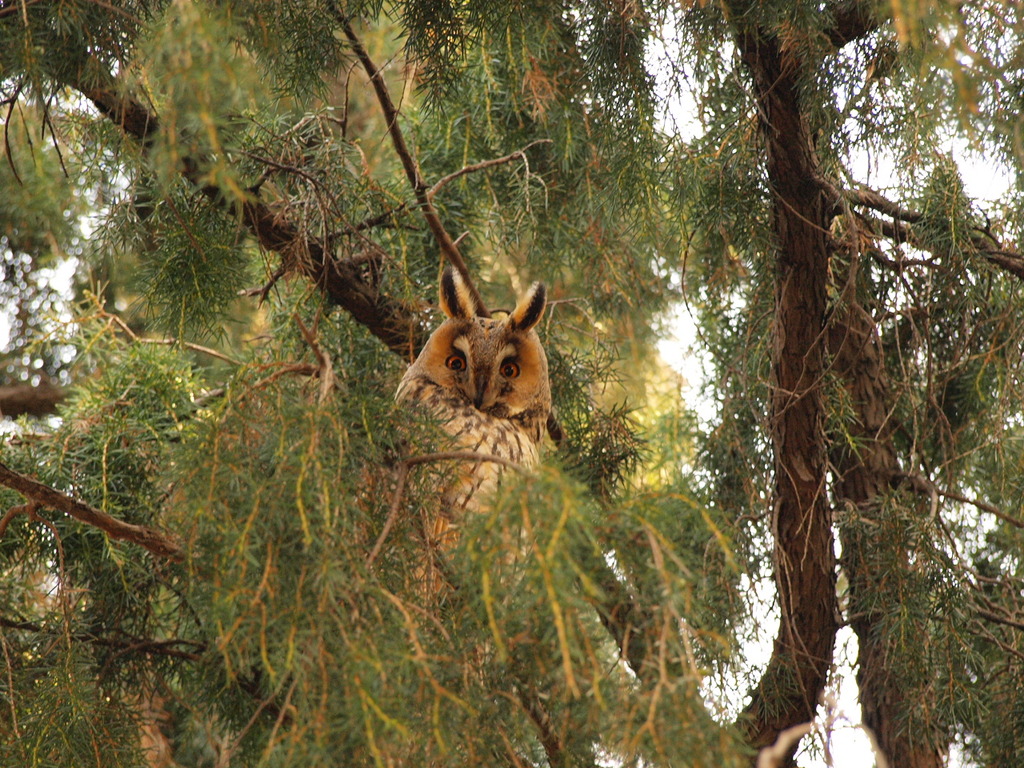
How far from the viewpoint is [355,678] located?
3.26 ft

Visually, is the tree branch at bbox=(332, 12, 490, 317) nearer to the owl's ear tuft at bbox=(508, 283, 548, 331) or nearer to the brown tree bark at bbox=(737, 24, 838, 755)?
the owl's ear tuft at bbox=(508, 283, 548, 331)

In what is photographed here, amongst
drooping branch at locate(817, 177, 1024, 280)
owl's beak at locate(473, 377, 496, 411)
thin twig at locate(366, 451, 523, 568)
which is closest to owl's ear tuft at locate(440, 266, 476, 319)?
owl's beak at locate(473, 377, 496, 411)

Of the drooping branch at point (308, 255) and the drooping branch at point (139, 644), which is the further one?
the drooping branch at point (139, 644)

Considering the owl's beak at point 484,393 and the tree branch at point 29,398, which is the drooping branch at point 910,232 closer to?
the owl's beak at point 484,393

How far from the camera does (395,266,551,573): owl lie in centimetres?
217

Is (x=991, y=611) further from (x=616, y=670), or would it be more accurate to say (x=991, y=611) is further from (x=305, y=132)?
(x=305, y=132)

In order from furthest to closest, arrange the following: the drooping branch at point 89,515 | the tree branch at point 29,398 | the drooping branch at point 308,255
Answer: the tree branch at point 29,398 → the drooping branch at point 308,255 → the drooping branch at point 89,515

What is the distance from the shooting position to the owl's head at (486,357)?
219 cm

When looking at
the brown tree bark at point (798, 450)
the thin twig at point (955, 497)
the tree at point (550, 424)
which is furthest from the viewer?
the thin twig at point (955, 497)

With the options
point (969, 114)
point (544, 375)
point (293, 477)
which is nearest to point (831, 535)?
point (544, 375)

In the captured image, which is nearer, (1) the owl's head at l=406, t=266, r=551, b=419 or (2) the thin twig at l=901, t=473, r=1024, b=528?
(2) the thin twig at l=901, t=473, r=1024, b=528

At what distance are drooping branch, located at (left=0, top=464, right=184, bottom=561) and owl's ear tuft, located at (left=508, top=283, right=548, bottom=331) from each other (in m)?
0.99

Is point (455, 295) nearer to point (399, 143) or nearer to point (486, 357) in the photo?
point (486, 357)

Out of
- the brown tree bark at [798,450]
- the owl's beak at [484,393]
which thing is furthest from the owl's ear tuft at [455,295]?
the brown tree bark at [798,450]
